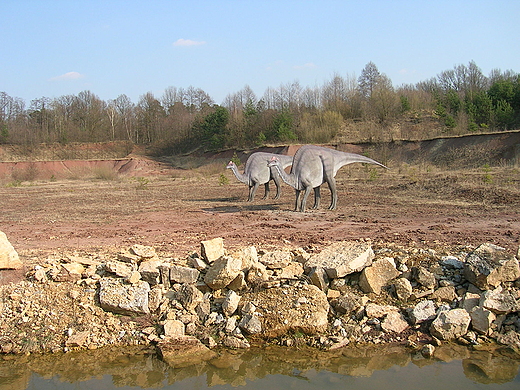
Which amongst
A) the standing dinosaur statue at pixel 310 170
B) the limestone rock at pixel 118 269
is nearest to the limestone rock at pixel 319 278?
the limestone rock at pixel 118 269

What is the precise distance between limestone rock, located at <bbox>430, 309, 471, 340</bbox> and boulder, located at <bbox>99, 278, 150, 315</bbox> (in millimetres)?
Result: 4050

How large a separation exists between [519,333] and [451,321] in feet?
2.83

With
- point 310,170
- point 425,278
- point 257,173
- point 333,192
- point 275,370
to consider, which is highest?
point 310,170

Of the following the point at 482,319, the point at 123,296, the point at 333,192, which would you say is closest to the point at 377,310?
the point at 482,319

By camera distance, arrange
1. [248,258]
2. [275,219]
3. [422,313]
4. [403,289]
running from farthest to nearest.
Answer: [275,219] < [248,258] < [403,289] < [422,313]

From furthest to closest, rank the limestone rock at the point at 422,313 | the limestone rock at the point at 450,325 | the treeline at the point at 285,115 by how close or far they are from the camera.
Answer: the treeline at the point at 285,115, the limestone rock at the point at 422,313, the limestone rock at the point at 450,325

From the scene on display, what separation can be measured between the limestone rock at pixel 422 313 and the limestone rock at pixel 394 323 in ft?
0.46

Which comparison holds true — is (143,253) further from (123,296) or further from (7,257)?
(7,257)

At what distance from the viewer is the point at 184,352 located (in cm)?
608

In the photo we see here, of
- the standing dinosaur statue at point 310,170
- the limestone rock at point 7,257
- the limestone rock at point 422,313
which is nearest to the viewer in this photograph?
the limestone rock at point 422,313

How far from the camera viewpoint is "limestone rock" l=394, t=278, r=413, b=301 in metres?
7.02

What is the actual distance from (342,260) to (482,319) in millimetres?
2078

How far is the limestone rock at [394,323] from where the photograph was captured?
6.44 meters

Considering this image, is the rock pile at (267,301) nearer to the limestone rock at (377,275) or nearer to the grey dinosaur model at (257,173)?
the limestone rock at (377,275)
